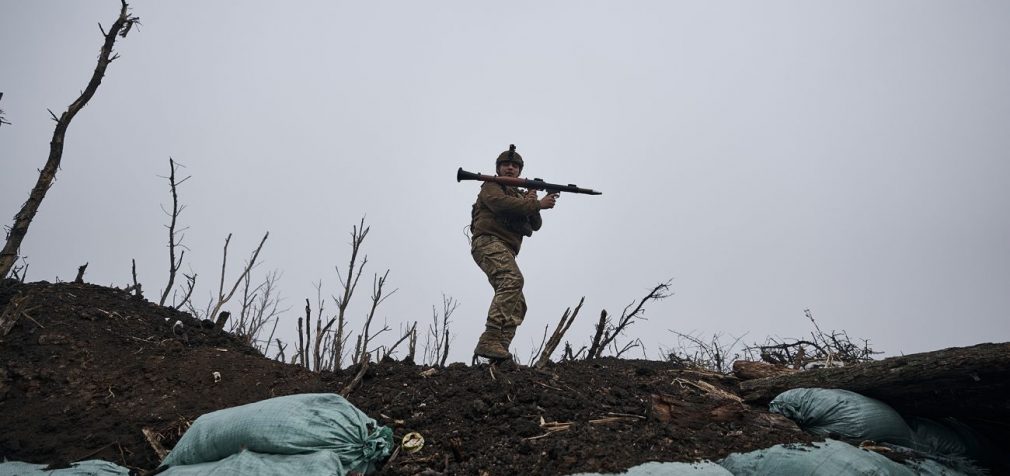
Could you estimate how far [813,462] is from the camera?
250 cm

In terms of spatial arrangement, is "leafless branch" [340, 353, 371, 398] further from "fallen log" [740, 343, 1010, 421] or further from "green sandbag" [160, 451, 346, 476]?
"fallen log" [740, 343, 1010, 421]

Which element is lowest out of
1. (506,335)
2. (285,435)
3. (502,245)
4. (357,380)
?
(285,435)

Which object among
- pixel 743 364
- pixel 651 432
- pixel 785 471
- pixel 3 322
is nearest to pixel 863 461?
pixel 785 471

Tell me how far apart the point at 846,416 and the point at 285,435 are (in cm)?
306

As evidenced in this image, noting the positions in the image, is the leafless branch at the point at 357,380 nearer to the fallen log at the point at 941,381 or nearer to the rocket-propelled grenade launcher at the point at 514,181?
the rocket-propelled grenade launcher at the point at 514,181

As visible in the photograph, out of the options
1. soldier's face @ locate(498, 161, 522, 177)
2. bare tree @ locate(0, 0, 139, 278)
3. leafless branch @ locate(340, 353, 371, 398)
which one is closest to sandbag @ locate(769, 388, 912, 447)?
leafless branch @ locate(340, 353, 371, 398)

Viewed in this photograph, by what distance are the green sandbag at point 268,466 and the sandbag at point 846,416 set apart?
2.67 m

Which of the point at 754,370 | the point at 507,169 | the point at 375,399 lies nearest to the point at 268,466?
the point at 375,399

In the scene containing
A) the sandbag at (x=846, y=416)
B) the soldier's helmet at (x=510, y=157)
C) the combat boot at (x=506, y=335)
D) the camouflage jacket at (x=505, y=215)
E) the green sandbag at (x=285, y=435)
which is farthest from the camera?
the soldier's helmet at (x=510, y=157)

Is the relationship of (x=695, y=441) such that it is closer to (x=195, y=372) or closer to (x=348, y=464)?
(x=348, y=464)

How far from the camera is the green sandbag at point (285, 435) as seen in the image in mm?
2508

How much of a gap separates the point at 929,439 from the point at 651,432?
178 centimetres

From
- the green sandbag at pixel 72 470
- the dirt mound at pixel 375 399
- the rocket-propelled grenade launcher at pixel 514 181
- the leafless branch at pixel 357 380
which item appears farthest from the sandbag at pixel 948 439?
the green sandbag at pixel 72 470

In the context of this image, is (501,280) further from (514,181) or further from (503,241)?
(514,181)
